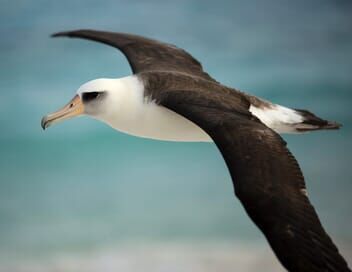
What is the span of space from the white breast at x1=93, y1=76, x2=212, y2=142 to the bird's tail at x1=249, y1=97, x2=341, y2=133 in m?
0.21

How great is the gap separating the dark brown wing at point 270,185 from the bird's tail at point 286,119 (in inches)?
12.0

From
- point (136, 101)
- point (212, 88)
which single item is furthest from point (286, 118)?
point (136, 101)

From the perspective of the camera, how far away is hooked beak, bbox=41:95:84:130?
286 centimetres

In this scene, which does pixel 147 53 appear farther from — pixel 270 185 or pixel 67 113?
pixel 270 185

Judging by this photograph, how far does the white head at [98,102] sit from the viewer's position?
9.36 feet

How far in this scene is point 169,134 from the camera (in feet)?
9.23

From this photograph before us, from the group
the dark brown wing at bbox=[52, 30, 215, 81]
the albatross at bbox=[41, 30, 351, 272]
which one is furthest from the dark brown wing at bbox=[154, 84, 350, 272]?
the dark brown wing at bbox=[52, 30, 215, 81]

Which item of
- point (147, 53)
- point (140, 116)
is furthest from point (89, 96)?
point (147, 53)

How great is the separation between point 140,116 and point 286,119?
503 millimetres

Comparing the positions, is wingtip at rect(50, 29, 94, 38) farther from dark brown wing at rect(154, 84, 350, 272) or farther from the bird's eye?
dark brown wing at rect(154, 84, 350, 272)

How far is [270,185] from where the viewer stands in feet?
7.30

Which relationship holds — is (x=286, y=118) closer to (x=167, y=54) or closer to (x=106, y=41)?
(x=167, y=54)

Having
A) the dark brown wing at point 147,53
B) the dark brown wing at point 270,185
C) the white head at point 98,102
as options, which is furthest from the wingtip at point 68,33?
the dark brown wing at point 270,185

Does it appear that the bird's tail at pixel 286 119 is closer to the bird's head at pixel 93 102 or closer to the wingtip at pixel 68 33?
the bird's head at pixel 93 102
